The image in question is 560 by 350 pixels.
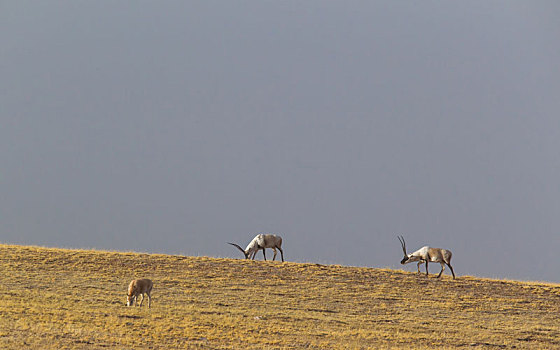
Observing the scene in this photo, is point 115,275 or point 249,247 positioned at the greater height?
point 249,247

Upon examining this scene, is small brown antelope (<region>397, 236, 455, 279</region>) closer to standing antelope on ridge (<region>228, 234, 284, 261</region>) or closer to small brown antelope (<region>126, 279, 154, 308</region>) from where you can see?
standing antelope on ridge (<region>228, 234, 284, 261</region>)

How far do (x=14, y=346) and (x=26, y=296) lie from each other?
780 centimetres


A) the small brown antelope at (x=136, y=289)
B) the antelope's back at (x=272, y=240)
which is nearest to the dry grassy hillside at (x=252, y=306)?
the small brown antelope at (x=136, y=289)

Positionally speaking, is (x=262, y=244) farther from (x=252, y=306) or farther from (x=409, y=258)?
(x=252, y=306)

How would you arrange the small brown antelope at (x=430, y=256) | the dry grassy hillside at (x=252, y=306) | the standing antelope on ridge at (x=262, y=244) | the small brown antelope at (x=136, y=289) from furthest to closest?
the standing antelope on ridge at (x=262, y=244) → the small brown antelope at (x=430, y=256) → the small brown antelope at (x=136, y=289) → the dry grassy hillside at (x=252, y=306)

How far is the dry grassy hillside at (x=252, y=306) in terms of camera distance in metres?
17.7

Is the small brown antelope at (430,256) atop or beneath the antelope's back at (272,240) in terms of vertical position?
beneath

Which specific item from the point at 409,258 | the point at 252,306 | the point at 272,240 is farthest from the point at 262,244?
the point at 252,306

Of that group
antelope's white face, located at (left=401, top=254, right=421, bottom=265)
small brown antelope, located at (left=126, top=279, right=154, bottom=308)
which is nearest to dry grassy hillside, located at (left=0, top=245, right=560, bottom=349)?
small brown antelope, located at (left=126, top=279, right=154, bottom=308)

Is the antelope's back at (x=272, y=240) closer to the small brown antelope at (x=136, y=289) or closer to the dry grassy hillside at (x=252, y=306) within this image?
the dry grassy hillside at (x=252, y=306)

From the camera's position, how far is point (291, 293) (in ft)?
89.5

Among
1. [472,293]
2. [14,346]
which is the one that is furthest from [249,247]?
[14,346]

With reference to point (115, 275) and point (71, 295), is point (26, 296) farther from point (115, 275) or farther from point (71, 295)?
point (115, 275)

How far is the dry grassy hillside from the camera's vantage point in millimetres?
17734
